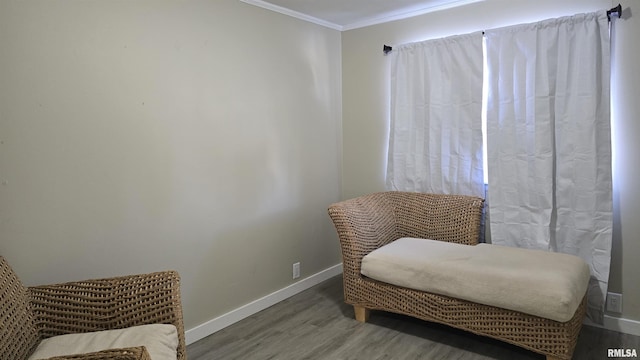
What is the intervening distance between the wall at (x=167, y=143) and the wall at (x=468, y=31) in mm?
275

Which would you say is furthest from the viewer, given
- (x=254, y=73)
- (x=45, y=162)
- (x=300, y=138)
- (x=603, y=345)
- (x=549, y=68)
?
(x=300, y=138)

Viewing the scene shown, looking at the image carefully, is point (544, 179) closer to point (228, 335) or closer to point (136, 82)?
point (228, 335)

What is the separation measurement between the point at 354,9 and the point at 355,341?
96.5 inches

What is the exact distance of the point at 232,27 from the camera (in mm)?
2947

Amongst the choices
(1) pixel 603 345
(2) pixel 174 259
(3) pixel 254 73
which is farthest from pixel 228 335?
(1) pixel 603 345

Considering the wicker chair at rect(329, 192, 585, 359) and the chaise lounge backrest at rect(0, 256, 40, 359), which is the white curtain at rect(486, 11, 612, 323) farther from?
the chaise lounge backrest at rect(0, 256, 40, 359)

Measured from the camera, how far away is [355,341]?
2.73 m

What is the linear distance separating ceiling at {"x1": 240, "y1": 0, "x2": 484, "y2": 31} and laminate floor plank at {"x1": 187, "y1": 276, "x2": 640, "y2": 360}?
228 centimetres

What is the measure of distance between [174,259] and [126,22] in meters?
1.40

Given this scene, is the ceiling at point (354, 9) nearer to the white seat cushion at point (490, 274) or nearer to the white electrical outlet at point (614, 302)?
the white seat cushion at point (490, 274)

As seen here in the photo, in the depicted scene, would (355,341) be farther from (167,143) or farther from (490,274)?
(167,143)

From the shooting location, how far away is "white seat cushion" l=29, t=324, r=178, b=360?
1.69 meters

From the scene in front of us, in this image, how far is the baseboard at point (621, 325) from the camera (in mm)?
2686

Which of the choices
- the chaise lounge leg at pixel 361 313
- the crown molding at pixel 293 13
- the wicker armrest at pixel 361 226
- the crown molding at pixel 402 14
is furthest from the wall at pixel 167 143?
the chaise lounge leg at pixel 361 313
